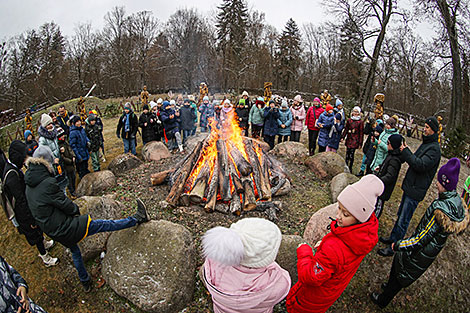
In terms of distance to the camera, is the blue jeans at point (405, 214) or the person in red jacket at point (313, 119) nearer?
the blue jeans at point (405, 214)

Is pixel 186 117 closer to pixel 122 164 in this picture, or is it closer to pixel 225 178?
pixel 122 164

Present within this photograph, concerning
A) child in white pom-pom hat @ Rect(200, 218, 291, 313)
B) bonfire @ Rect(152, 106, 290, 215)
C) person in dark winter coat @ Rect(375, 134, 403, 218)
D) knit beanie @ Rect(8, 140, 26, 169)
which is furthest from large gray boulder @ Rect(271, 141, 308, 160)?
knit beanie @ Rect(8, 140, 26, 169)

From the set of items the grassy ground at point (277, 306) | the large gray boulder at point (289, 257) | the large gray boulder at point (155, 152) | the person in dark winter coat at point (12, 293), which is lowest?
the grassy ground at point (277, 306)

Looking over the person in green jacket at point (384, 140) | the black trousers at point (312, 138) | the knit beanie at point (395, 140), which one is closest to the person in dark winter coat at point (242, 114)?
the black trousers at point (312, 138)

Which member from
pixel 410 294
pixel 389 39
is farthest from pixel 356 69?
pixel 410 294

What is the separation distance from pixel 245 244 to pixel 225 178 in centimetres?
385

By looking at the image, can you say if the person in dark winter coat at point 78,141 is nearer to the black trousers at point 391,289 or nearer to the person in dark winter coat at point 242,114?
the person in dark winter coat at point 242,114

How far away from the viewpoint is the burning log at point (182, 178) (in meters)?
5.77

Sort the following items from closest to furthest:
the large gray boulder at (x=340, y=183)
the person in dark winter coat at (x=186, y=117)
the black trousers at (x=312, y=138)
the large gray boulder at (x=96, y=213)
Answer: the large gray boulder at (x=96, y=213), the large gray boulder at (x=340, y=183), the black trousers at (x=312, y=138), the person in dark winter coat at (x=186, y=117)

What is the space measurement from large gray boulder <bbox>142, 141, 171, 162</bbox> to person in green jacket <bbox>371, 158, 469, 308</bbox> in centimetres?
722

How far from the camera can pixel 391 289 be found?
12.3 feet

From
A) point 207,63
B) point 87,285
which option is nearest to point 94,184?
point 87,285

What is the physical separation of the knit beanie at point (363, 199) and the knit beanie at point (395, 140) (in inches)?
109

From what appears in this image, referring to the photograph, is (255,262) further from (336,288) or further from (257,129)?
(257,129)
